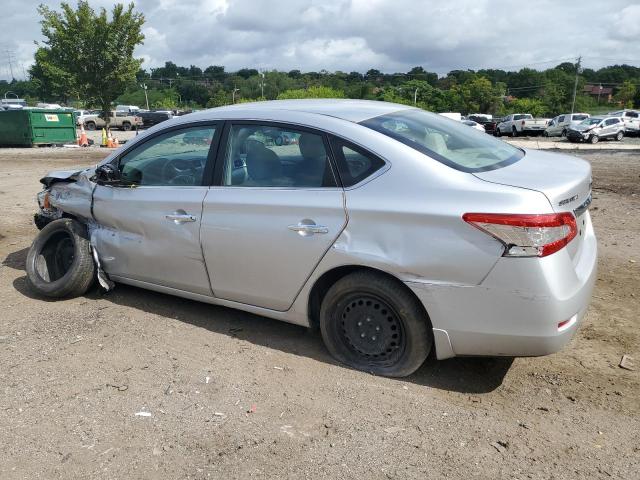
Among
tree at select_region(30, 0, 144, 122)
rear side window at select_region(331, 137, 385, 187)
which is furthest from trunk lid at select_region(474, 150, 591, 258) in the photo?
tree at select_region(30, 0, 144, 122)

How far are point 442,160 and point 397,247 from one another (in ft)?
1.87

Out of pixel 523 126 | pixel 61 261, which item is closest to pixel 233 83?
pixel 523 126

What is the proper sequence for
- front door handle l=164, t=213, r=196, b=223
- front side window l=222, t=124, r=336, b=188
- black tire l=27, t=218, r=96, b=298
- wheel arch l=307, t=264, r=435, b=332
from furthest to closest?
1. black tire l=27, t=218, r=96, b=298
2. front door handle l=164, t=213, r=196, b=223
3. front side window l=222, t=124, r=336, b=188
4. wheel arch l=307, t=264, r=435, b=332

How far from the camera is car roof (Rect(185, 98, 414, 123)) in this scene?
3.60 metres

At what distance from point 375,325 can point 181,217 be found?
5.28ft

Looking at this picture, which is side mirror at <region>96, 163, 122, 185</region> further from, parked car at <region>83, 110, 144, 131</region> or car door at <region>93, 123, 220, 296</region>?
parked car at <region>83, 110, 144, 131</region>

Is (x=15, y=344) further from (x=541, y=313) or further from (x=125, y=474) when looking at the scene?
(x=541, y=313)

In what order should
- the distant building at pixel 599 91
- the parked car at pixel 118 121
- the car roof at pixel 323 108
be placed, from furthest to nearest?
the distant building at pixel 599 91 → the parked car at pixel 118 121 → the car roof at pixel 323 108

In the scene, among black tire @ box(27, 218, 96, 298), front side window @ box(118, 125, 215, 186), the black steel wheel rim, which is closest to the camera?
the black steel wheel rim

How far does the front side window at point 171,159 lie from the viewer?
3977mm

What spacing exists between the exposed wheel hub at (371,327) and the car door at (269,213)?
1.22ft

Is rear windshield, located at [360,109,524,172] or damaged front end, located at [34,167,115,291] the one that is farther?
damaged front end, located at [34,167,115,291]

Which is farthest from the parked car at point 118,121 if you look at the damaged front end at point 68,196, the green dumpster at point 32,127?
the damaged front end at point 68,196

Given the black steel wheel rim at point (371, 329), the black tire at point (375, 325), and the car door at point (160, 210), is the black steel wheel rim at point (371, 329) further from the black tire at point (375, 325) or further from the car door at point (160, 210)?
the car door at point (160, 210)
